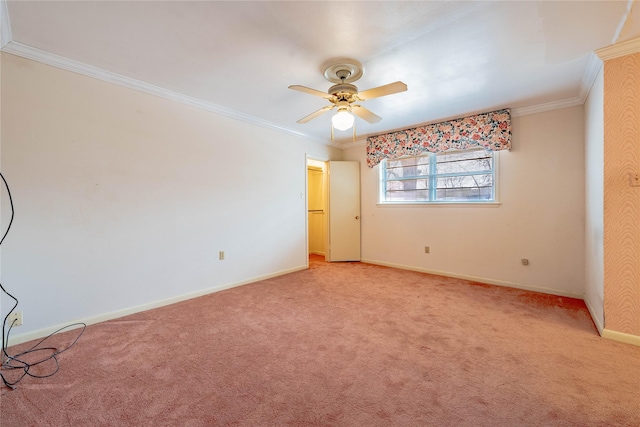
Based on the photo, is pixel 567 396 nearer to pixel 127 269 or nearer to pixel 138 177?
pixel 127 269

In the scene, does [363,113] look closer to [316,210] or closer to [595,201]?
[595,201]

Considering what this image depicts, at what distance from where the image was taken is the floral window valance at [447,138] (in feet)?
12.5

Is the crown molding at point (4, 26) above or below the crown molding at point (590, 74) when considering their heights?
above

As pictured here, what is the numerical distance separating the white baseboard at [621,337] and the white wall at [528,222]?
126 cm

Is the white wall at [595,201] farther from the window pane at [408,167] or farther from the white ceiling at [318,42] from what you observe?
the window pane at [408,167]

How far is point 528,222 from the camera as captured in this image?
3.74 meters

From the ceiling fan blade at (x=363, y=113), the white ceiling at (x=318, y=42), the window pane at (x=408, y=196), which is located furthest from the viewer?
the window pane at (x=408, y=196)

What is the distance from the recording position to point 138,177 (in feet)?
9.86

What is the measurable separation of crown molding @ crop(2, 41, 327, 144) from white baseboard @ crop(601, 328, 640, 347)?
447 cm

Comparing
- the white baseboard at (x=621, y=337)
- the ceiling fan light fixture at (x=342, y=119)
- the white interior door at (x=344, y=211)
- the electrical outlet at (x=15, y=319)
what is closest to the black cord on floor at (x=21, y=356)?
the electrical outlet at (x=15, y=319)

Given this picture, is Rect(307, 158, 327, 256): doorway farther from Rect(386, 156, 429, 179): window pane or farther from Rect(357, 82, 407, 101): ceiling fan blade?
Rect(357, 82, 407, 101): ceiling fan blade

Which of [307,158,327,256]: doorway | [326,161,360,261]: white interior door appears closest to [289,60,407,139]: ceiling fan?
[326,161,360,261]: white interior door

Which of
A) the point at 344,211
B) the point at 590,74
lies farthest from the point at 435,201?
the point at 590,74

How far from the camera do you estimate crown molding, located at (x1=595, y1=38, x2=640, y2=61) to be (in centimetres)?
221
